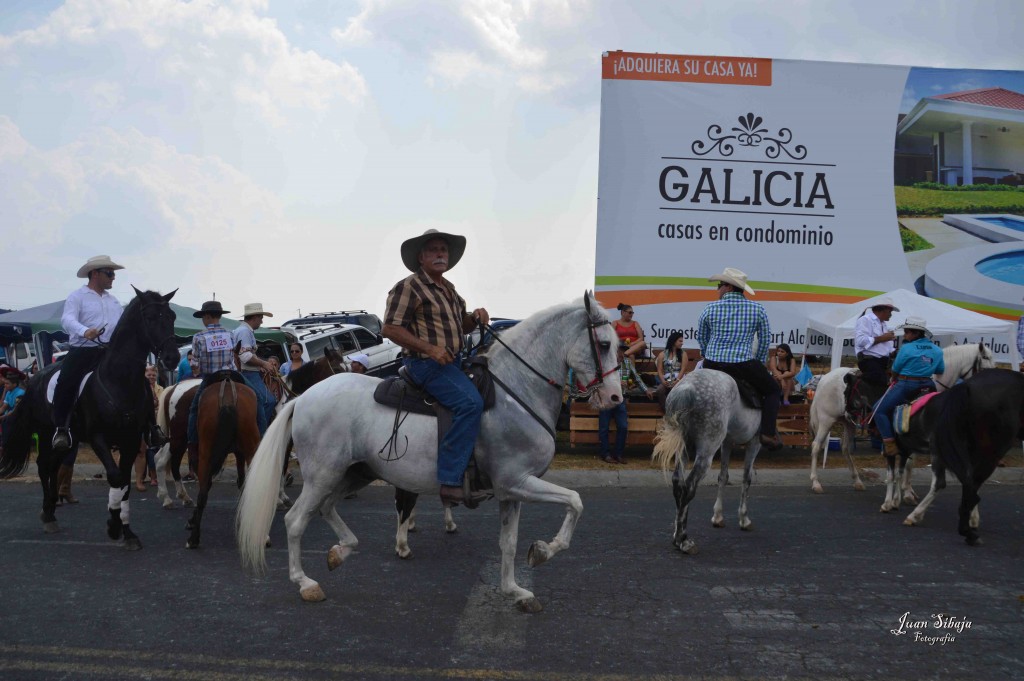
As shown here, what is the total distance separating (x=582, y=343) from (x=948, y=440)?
4.34 metres

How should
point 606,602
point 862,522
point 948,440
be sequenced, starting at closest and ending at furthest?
point 606,602 → point 948,440 → point 862,522

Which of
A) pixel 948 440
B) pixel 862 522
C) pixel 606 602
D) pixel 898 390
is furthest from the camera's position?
pixel 898 390

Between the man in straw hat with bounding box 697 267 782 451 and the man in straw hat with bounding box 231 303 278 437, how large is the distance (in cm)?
486

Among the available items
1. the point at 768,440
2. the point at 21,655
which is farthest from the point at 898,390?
the point at 21,655

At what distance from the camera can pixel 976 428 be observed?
7.90 m

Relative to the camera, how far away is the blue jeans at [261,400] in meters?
9.04

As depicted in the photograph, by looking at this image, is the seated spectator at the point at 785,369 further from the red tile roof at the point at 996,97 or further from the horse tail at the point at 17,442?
the horse tail at the point at 17,442

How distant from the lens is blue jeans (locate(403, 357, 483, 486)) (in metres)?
5.63

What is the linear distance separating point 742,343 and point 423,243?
11.8 feet

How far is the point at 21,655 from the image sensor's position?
4.88 m

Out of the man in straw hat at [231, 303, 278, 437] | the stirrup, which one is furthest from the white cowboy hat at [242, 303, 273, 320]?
the stirrup

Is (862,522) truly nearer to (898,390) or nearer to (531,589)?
(898,390)

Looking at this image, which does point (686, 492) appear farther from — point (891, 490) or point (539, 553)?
point (891, 490)

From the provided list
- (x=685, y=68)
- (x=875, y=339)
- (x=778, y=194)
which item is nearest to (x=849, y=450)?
(x=875, y=339)
